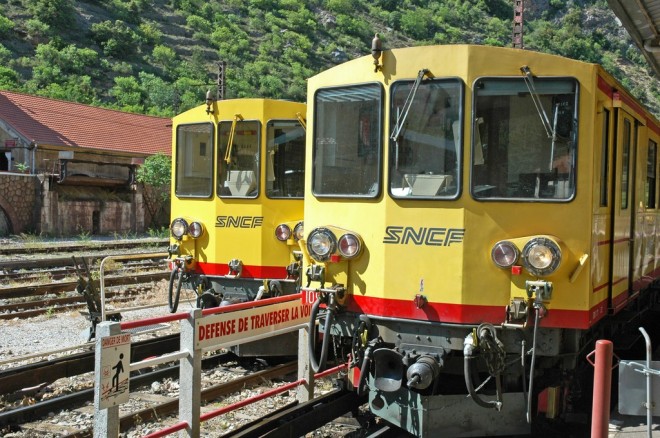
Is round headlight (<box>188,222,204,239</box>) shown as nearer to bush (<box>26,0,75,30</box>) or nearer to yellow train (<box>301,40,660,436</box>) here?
yellow train (<box>301,40,660,436</box>)

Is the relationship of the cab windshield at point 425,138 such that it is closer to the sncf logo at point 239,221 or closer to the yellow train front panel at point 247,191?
the yellow train front panel at point 247,191

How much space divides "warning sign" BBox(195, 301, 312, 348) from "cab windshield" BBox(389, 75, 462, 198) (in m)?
1.65

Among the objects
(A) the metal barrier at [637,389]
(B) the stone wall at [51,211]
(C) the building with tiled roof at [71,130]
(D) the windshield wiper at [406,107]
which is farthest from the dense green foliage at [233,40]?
(A) the metal barrier at [637,389]

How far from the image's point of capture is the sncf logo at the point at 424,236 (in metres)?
5.52

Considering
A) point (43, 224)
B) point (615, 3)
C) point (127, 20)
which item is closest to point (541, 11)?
point (127, 20)

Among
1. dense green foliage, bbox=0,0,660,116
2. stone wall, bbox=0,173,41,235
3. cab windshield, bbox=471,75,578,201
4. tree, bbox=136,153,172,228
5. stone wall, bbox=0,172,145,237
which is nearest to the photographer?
cab windshield, bbox=471,75,578,201

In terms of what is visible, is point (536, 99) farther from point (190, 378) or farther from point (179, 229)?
point (179, 229)

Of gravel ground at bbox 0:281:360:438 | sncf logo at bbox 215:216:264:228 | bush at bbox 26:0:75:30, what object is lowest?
gravel ground at bbox 0:281:360:438

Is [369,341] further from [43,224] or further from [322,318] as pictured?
[43,224]

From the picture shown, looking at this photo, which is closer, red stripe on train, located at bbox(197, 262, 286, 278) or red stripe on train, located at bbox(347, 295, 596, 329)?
red stripe on train, located at bbox(347, 295, 596, 329)

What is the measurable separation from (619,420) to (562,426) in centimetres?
62

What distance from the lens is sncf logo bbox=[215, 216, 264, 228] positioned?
907cm

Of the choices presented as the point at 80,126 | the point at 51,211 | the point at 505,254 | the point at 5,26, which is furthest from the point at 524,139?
the point at 5,26

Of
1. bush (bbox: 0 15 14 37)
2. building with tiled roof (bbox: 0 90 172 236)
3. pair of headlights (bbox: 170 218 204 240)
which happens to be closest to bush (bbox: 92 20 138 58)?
bush (bbox: 0 15 14 37)
